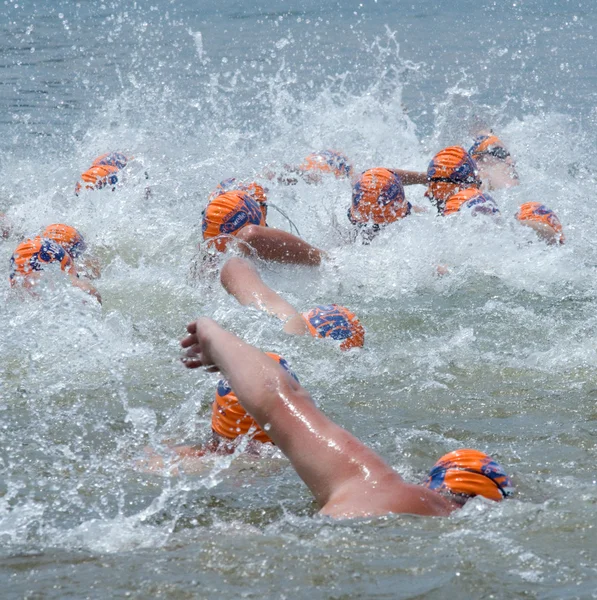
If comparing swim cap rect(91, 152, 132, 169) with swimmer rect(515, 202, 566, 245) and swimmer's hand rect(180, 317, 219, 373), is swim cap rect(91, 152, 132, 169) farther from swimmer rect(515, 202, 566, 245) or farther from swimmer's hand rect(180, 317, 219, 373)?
swimmer's hand rect(180, 317, 219, 373)

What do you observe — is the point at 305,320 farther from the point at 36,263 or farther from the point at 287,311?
the point at 36,263

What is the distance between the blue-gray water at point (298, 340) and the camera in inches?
120

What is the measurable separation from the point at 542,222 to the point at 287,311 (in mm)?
3256

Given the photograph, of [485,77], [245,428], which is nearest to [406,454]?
[245,428]

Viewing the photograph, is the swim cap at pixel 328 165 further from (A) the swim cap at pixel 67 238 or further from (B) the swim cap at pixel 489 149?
(A) the swim cap at pixel 67 238

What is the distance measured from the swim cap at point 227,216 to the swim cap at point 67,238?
1.15m

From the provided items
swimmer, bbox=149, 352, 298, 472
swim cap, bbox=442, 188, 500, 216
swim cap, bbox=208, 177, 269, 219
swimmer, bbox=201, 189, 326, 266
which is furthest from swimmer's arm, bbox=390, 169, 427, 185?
swimmer, bbox=149, 352, 298, 472

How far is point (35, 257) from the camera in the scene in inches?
245

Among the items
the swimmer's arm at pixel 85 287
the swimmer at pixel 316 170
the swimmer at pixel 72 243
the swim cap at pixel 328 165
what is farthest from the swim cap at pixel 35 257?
the swim cap at pixel 328 165

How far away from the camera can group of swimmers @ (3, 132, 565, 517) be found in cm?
315

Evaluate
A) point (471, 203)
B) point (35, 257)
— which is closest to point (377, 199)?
point (471, 203)

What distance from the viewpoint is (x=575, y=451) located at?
4328 millimetres

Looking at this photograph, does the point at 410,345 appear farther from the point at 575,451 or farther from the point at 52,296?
the point at 52,296

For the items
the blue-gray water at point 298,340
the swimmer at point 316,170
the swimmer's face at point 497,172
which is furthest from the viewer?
the swimmer's face at point 497,172
